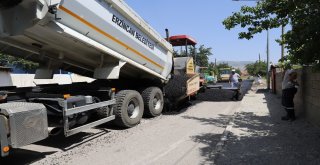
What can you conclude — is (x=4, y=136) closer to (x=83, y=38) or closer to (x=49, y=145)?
(x=49, y=145)

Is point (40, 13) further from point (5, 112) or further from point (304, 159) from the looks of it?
point (304, 159)

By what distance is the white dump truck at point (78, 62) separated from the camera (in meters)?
5.54

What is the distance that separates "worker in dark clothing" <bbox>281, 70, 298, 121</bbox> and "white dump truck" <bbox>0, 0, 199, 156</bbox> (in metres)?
3.36

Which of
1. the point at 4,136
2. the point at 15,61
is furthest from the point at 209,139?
the point at 15,61

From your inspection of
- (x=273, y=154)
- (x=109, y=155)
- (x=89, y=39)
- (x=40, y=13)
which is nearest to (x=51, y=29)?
(x=40, y=13)

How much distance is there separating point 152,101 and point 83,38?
11.6 ft

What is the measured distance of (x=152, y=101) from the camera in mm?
9680

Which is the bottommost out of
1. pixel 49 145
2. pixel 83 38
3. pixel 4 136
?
pixel 49 145

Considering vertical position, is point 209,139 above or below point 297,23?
below

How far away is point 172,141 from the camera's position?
6906 mm

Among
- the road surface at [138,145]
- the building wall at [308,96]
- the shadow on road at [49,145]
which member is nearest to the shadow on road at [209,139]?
the road surface at [138,145]

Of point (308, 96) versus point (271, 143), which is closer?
point (271, 143)

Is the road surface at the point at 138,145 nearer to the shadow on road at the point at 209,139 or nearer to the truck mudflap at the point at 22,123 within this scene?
the shadow on road at the point at 209,139

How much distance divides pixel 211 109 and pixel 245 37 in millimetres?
4209
